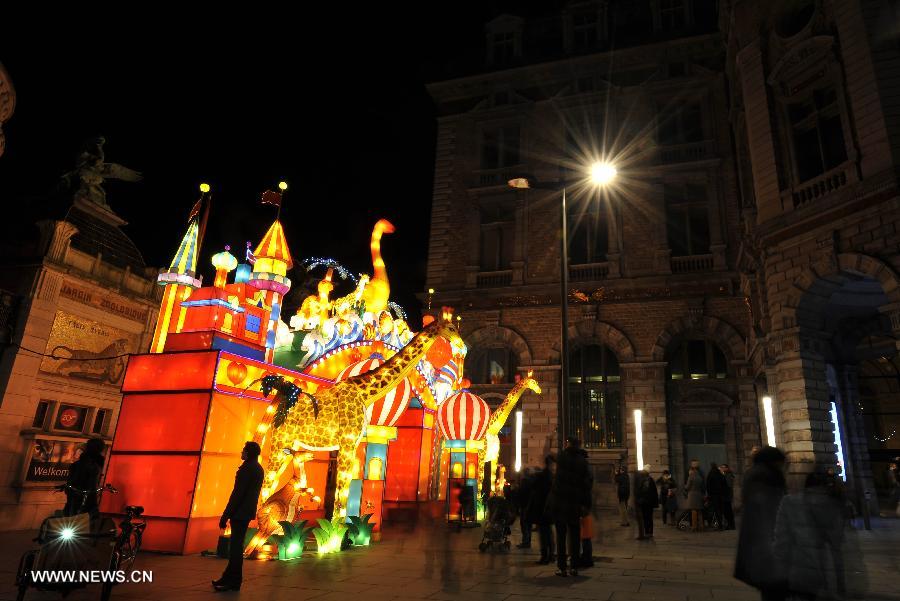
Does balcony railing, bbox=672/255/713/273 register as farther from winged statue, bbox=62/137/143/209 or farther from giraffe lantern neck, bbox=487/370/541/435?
winged statue, bbox=62/137/143/209

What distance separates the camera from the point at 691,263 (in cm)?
2042

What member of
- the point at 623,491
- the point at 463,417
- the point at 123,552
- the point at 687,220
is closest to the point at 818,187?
the point at 687,220

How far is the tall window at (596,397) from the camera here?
1988 cm

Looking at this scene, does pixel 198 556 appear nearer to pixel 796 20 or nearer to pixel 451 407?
pixel 451 407

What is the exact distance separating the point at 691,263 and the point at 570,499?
15.2 meters

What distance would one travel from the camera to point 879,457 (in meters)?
18.3

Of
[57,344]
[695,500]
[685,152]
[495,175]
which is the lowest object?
[695,500]

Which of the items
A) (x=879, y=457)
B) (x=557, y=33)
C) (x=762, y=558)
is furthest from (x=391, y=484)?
(x=557, y=33)

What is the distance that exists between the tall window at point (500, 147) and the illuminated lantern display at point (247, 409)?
12.1 metres

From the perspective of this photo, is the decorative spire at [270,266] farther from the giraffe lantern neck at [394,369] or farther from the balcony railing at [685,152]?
the balcony railing at [685,152]

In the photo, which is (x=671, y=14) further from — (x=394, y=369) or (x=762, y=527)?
(x=762, y=527)

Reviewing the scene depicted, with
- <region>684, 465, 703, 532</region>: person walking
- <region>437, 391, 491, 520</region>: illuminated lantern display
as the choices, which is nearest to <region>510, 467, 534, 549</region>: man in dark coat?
<region>437, 391, 491, 520</region>: illuminated lantern display

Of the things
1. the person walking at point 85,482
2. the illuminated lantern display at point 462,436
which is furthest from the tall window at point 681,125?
the person walking at point 85,482

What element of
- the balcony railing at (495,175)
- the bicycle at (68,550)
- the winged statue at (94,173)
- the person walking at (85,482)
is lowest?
the bicycle at (68,550)
